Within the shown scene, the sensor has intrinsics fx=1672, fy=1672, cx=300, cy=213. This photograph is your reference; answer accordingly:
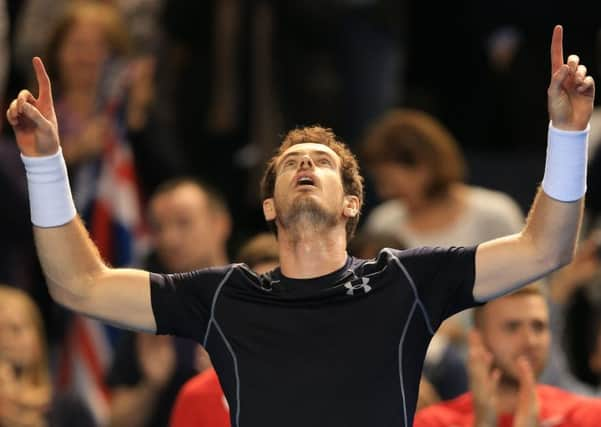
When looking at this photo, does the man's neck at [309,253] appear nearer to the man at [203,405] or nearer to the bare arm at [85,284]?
the bare arm at [85,284]

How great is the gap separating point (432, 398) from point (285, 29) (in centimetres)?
273

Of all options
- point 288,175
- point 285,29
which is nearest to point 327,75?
point 285,29

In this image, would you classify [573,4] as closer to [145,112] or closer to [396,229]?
[396,229]

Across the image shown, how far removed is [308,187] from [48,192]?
0.72m

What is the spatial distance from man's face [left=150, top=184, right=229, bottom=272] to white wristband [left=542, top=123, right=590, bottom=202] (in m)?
2.74

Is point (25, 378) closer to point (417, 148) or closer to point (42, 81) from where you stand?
point (417, 148)

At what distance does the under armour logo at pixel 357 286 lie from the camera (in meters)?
4.59

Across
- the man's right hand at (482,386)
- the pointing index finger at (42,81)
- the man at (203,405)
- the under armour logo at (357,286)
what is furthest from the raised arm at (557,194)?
the man at (203,405)

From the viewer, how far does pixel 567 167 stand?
176 inches

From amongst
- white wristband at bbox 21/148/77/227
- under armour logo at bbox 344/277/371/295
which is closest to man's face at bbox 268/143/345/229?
under armour logo at bbox 344/277/371/295

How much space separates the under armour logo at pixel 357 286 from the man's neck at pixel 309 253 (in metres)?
0.10

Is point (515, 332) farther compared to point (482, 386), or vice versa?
point (515, 332)

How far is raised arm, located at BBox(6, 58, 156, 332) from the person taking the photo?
181 inches

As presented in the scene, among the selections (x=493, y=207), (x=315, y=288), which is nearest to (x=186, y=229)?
(x=493, y=207)
